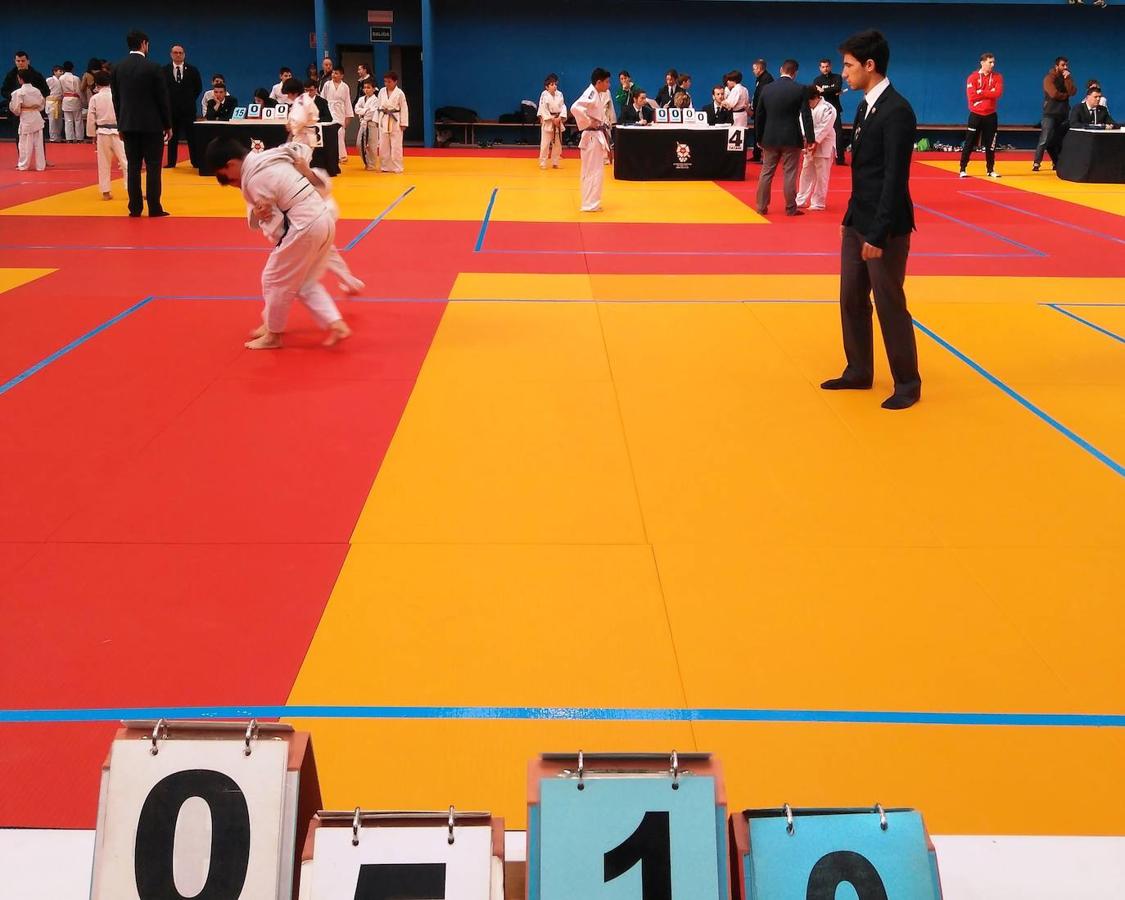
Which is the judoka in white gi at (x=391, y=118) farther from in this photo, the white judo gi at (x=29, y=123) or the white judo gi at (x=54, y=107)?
the white judo gi at (x=54, y=107)

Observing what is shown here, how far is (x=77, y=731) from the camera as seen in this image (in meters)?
3.69

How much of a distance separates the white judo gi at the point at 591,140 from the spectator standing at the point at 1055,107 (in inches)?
410

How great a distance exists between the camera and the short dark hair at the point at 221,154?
7668 mm

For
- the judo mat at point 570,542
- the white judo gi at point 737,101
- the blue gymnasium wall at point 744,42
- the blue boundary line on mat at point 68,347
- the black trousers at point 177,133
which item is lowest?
the judo mat at point 570,542

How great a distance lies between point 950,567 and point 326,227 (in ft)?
17.3

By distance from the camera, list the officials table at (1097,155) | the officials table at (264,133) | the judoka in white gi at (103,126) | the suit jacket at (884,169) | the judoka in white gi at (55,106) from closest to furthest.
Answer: the suit jacket at (884,169)
the judoka in white gi at (103,126)
the officials table at (1097,155)
the officials table at (264,133)
the judoka in white gi at (55,106)

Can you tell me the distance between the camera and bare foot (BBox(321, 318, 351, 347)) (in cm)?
848

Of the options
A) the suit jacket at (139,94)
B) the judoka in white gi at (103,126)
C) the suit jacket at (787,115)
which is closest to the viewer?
the suit jacket at (139,94)

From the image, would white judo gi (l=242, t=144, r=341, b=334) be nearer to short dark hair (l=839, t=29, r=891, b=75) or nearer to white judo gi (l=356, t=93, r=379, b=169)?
short dark hair (l=839, t=29, r=891, b=75)

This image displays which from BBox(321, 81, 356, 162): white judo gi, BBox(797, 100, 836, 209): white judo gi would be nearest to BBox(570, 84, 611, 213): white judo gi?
BBox(797, 100, 836, 209): white judo gi

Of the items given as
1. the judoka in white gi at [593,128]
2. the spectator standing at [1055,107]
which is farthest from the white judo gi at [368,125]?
the spectator standing at [1055,107]

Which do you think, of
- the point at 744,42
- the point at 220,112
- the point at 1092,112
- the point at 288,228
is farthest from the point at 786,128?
the point at 744,42

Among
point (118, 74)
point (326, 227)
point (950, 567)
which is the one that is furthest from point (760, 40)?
point (950, 567)

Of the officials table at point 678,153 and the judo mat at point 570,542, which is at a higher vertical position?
the officials table at point 678,153
